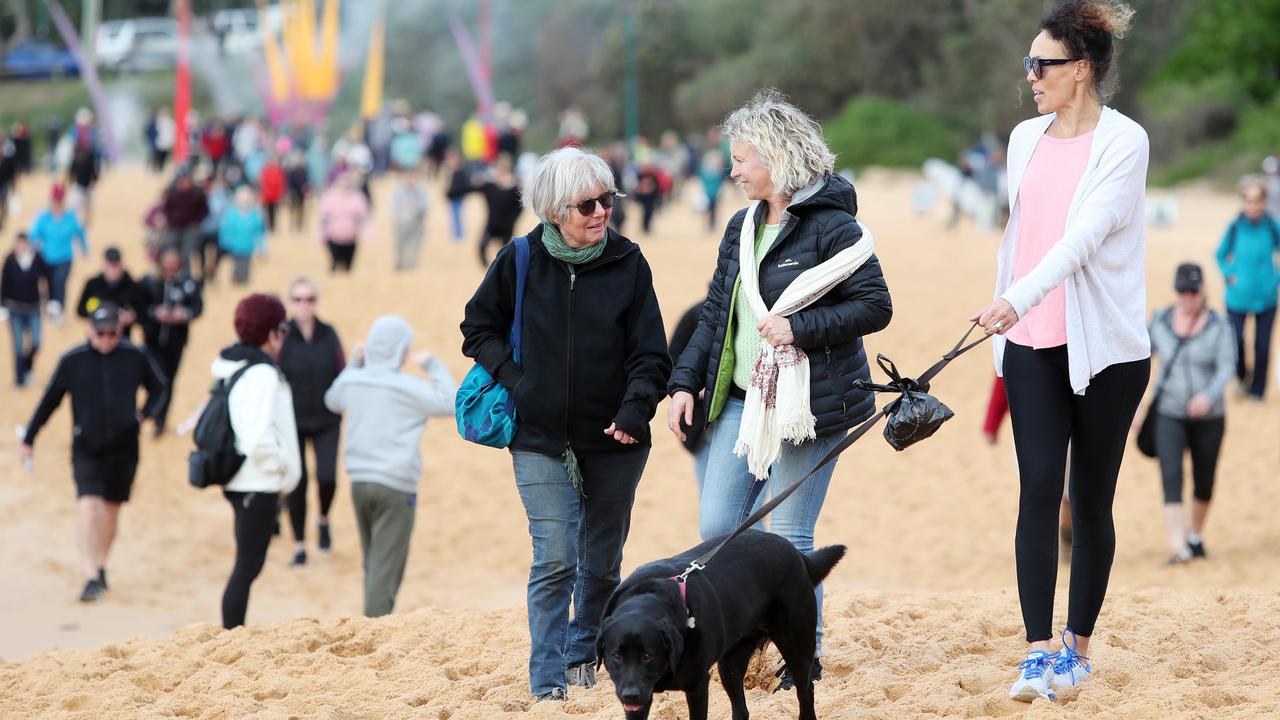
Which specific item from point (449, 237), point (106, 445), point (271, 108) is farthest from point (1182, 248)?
point (271, 108)

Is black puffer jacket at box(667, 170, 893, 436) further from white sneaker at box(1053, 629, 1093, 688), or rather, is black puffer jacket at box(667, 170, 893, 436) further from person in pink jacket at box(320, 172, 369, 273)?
person in pink jacket at box(320, 172, 369, 273)

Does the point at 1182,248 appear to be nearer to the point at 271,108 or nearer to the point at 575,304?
the point at 575,304

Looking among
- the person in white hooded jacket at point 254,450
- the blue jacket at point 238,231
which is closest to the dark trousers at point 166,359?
the blue jacket at point 238,231

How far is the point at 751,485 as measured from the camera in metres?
5.12

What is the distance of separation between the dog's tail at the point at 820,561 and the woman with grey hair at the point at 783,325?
0.14m

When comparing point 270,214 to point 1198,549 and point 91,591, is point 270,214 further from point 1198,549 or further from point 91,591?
point 1198,549

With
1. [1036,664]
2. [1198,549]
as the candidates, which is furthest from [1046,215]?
[1198,549]

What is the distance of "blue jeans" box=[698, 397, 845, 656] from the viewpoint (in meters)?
5.00

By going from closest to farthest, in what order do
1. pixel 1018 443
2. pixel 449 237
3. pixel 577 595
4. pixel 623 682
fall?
pixel 623 682 < pixel 1018 443 < pixel 577 595 < pixel 449 237

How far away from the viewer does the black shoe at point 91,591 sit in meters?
10.2

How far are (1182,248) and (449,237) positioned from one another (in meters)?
13.3

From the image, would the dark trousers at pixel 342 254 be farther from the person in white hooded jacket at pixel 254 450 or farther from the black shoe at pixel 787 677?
the black shoe at pixel 787 677

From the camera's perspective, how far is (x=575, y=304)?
510cm

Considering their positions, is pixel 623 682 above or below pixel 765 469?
below
